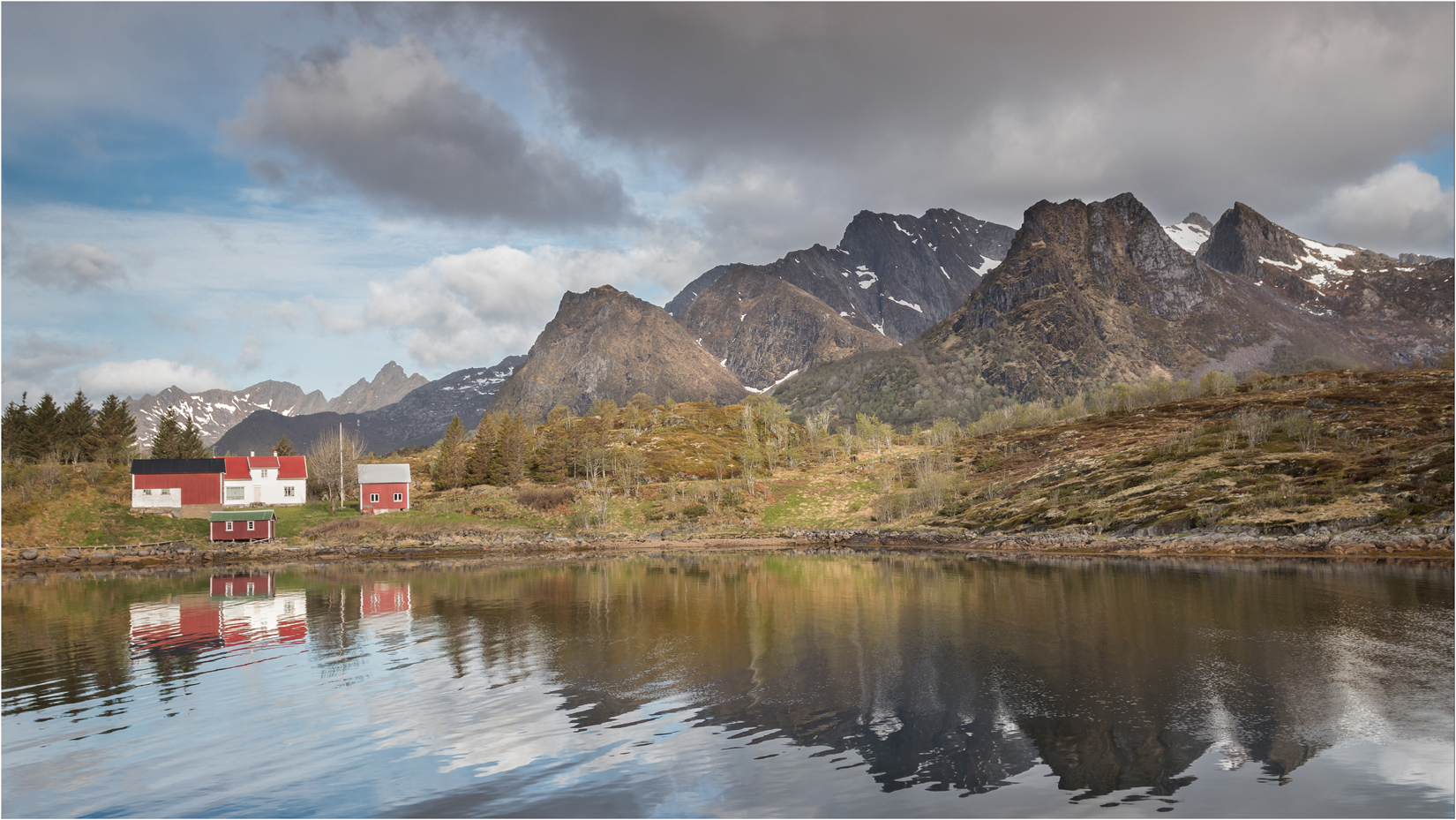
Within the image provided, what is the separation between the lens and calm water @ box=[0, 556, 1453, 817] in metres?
17.0

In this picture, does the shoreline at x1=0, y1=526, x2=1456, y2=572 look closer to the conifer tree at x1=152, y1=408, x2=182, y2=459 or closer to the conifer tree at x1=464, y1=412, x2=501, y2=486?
the conifer tree at x1=464, y1=412, x2=501, y2=486

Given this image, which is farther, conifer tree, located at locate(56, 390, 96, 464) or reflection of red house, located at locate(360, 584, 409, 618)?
conifer tree, located at locate(56, 390, 96, 464)

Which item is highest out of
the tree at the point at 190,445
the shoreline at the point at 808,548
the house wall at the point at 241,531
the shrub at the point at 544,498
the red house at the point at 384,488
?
the tree at the point at 190,445

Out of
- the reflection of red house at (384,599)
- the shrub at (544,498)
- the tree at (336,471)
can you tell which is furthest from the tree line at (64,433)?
the reflection of red house at (384,599)

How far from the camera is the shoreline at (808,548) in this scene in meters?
67.6

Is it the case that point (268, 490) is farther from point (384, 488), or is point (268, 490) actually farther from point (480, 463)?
point (480, 463)

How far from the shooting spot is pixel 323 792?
17.3 metres

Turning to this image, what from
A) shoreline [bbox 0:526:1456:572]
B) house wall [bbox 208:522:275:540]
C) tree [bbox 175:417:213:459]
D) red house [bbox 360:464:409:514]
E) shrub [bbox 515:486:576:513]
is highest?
tree [bbox 175:417:213:459]

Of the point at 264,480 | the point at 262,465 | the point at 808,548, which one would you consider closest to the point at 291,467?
the point at 262,465

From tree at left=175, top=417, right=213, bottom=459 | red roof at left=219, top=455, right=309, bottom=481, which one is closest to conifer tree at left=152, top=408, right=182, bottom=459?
tree at left=175, top=417, right=213, bottom=459

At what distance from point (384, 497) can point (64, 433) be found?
181 ft

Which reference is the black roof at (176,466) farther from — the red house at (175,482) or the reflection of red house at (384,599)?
the reflection of red house at (384,599)

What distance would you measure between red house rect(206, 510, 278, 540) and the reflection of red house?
43743mm

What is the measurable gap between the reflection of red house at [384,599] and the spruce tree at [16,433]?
93672 mm
